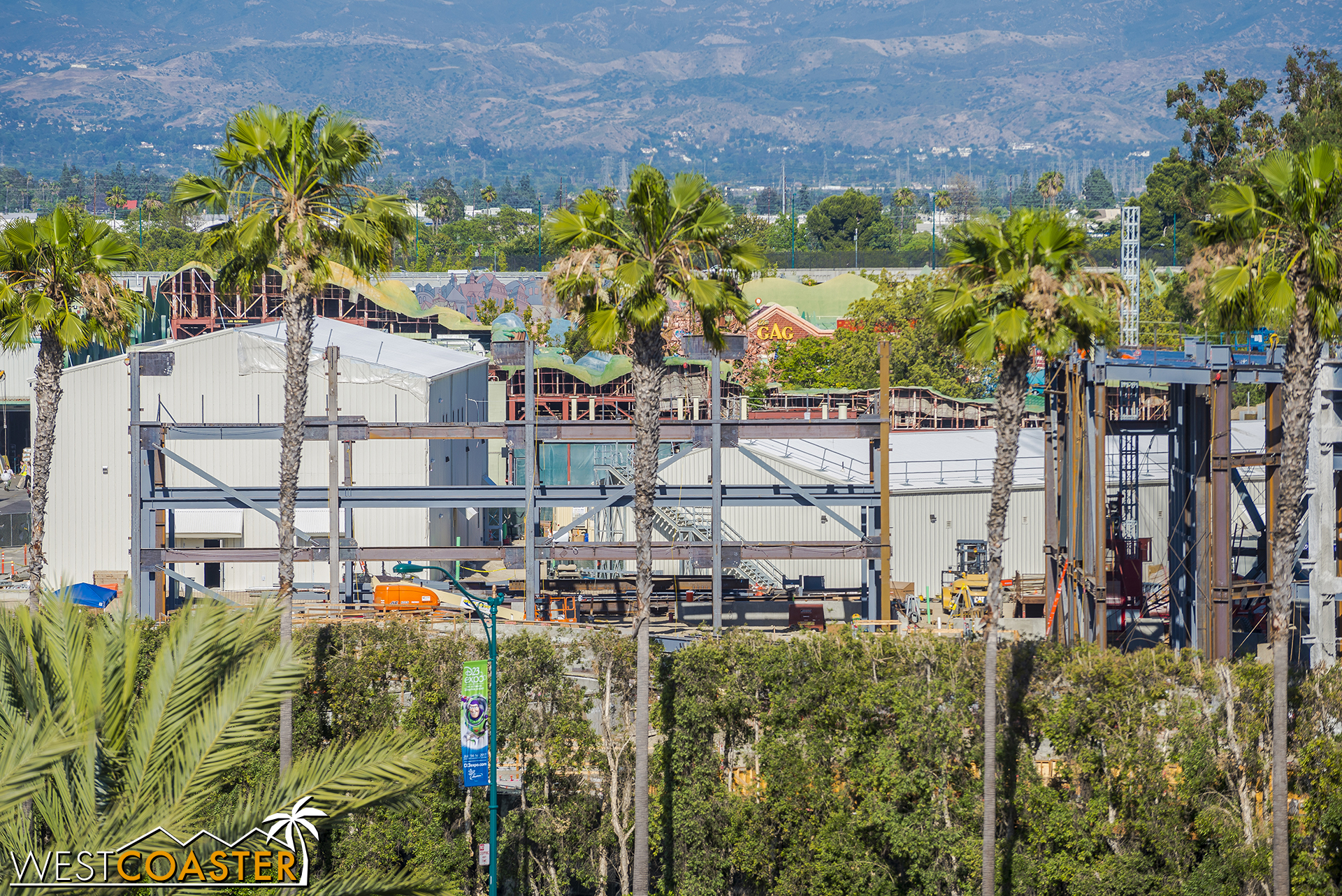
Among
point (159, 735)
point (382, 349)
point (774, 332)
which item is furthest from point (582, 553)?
point (774, 332)

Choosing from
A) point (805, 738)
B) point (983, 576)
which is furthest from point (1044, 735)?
point (983, 576)

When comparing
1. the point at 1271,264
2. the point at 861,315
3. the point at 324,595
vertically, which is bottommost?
the point at 324,595

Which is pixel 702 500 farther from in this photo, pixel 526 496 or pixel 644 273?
pixel 644 273

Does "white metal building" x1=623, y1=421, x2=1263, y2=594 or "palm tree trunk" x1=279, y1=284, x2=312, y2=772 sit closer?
"palm tree trunk" x1=279, y1=284, x2=312, y2=772

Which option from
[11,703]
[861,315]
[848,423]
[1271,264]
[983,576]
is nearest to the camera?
[11,703]

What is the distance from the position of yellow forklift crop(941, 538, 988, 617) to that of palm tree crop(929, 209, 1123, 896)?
19.3 meters

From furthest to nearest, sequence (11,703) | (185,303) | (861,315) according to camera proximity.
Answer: (861,315) < (185,303) < (11,703)

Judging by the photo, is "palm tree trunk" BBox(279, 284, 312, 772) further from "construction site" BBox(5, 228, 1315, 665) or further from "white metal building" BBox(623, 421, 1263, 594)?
"white metal building" BBox(623, 421, 1263, 594)

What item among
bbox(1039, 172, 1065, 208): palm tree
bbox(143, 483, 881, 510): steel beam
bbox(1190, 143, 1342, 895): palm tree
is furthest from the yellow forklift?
bbox(1039, 172, 1065, 208): palm tree

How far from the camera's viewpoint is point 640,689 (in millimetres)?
18641

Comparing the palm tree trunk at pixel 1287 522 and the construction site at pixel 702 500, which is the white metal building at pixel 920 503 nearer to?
the construction site at pixel 702 500

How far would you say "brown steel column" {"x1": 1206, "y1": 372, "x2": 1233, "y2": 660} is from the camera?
2817 cm

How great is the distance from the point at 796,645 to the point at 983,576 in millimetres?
20627

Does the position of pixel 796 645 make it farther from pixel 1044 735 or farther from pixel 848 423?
pixel 848 423
